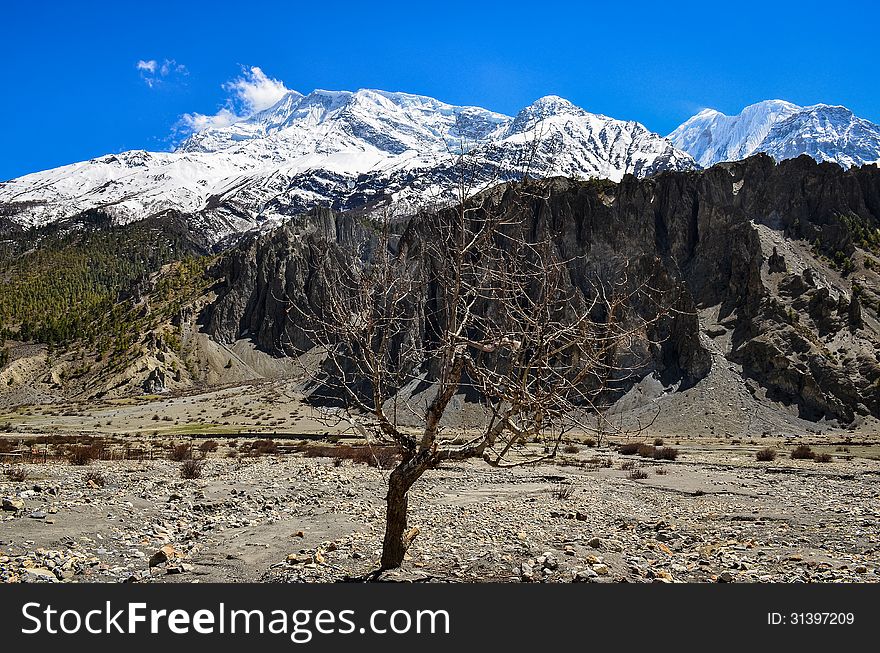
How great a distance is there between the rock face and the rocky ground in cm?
4537

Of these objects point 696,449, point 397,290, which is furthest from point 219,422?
point 397,290

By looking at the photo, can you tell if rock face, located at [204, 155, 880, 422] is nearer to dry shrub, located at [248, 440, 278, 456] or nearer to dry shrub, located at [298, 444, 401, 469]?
dry shrub, located at [248, 440, 278, 456]

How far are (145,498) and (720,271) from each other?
82534mm

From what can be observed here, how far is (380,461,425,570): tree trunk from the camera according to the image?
8977 millimetres

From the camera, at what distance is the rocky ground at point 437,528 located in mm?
9883

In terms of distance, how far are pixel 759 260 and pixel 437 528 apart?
76.9 metres

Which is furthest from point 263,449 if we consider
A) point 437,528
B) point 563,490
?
point 437,528

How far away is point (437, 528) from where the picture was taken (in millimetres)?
14766

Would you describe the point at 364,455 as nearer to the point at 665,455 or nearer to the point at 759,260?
the point at 665,455

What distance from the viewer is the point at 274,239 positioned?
14525cm

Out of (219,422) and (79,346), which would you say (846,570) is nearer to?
(219,422)

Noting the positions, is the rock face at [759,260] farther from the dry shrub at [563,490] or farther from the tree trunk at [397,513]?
the tree trunk at [397,513]
